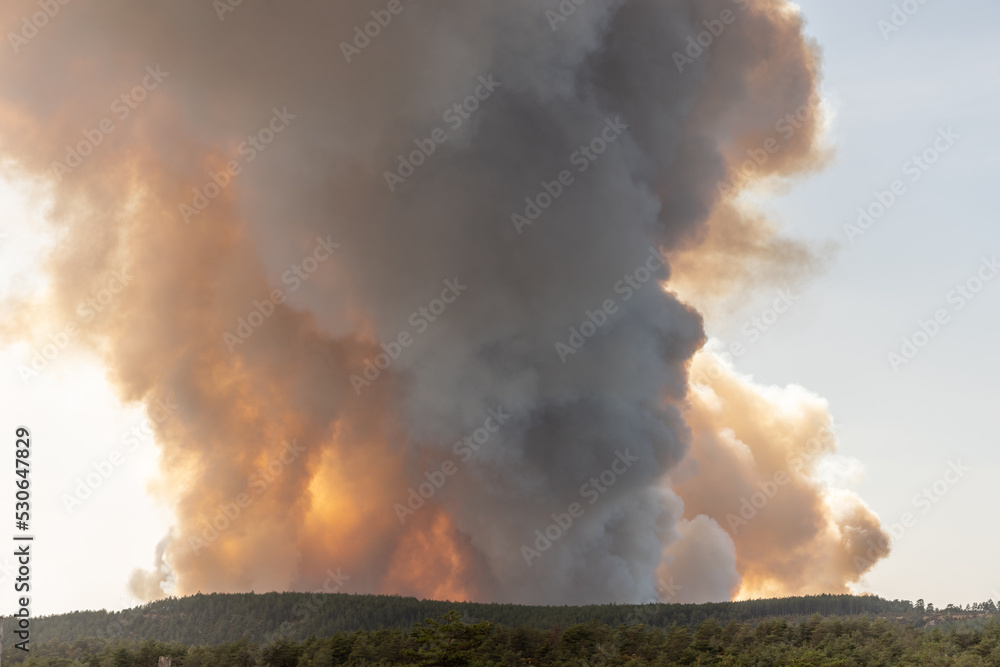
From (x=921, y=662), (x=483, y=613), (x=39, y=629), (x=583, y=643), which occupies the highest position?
(x=39, y=629)

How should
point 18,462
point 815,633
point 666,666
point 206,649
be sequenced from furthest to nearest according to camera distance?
point 206,649 < point 815,633 < point 666,666 < point 18,462

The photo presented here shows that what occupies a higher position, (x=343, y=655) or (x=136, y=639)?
(x=136, y=639)

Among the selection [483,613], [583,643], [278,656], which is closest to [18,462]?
[278,656]

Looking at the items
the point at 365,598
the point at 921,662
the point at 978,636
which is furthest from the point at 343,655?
the point at 978,636

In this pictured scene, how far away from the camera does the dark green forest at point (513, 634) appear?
200ft

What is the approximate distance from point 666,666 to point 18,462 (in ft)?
146

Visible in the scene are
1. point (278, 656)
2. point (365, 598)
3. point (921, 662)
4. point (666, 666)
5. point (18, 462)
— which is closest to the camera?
point (18, 462)

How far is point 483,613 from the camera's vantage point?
94000 mm

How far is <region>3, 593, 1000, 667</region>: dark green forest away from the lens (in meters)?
60.9

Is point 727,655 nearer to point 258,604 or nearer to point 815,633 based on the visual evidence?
point 815,633

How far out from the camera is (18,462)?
51.4 metres

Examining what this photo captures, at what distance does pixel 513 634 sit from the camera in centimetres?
7062

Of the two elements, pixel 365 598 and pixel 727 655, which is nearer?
pixel 727 655

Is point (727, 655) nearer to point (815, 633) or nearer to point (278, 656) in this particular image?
point (815, 633)
